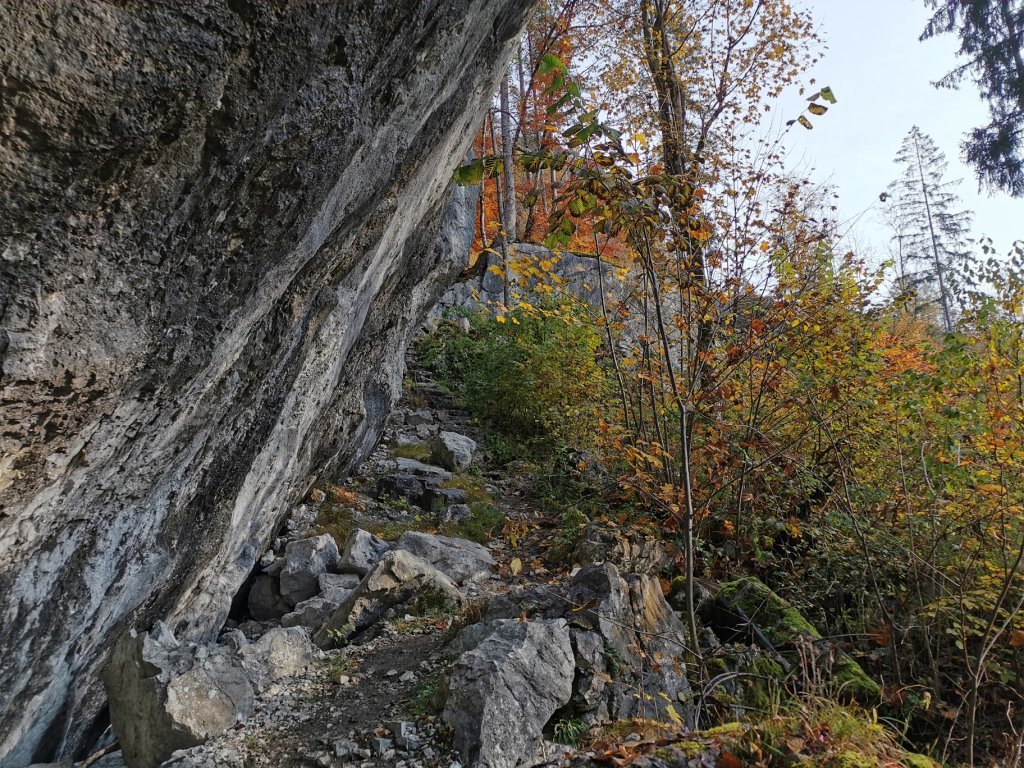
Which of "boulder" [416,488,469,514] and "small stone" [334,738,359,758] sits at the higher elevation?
"boulder" [416,488,469,514]

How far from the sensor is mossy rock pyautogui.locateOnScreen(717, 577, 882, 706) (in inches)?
171

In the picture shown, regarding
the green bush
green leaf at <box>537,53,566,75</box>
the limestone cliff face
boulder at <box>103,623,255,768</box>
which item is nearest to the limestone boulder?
the limestone cliff face

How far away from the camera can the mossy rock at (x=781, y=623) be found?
4.33 m

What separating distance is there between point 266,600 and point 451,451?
444 cm

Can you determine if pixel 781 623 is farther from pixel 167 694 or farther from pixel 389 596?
pixel 167 694

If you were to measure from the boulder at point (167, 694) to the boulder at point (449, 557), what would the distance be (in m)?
2.59

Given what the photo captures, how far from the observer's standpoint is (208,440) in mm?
3795

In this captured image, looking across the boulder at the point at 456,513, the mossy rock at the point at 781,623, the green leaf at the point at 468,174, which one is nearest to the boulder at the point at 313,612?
the boulder at the point at 456,513

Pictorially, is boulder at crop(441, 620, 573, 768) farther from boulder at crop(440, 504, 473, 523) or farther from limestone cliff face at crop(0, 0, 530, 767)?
boulder at crop(440, 504, 473, 523)

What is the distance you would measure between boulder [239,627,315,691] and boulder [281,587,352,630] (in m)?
0.72

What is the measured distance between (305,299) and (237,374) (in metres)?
0.66

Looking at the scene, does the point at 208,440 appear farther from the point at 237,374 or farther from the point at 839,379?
the point at 839,379

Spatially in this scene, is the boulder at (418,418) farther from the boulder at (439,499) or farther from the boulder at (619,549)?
the boulder at (619,549)

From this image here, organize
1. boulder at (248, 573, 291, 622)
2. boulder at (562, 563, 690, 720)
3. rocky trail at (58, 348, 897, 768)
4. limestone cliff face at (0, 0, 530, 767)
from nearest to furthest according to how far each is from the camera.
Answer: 1. limestone cliff face at (0, 0, 530, 767)
2. rocky trail at (58, 348, 897, 768)
3. boulder at (562, 563, 690, 720)
4. boulder at (248, 573, 291, 622)
